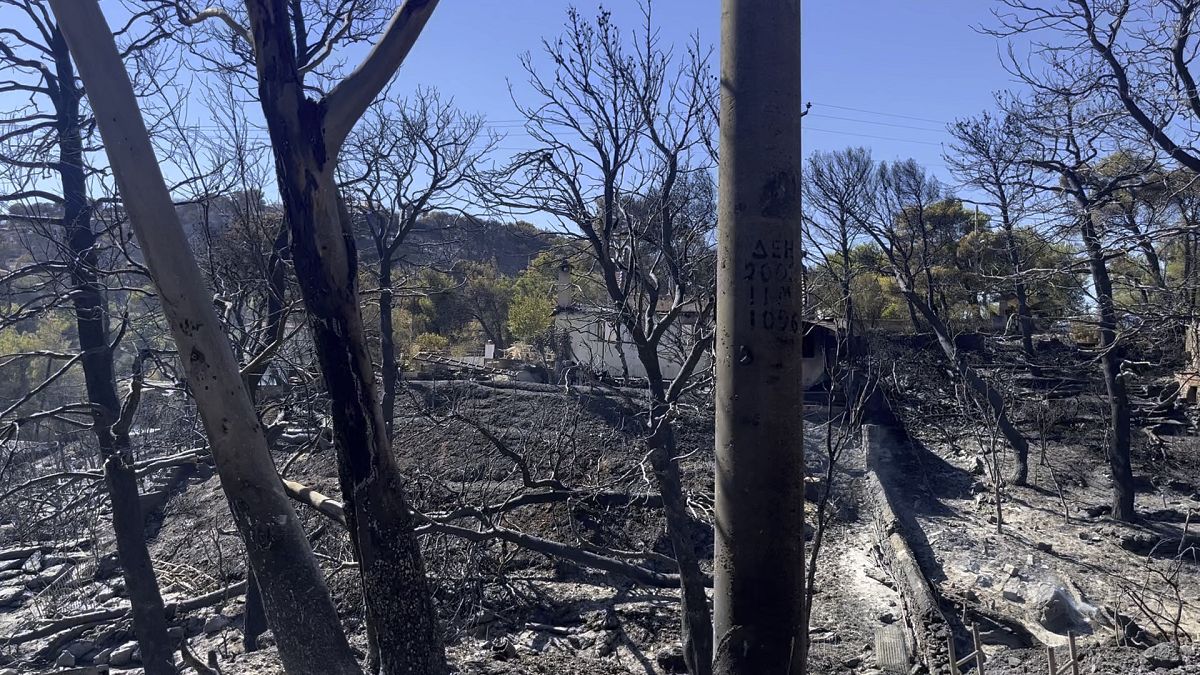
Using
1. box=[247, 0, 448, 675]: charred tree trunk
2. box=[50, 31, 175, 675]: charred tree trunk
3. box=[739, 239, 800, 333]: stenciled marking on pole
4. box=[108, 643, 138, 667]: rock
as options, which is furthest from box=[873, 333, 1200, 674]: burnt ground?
box=[108, 643, 138, 667]: rock

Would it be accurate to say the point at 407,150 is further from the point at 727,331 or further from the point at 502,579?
the point at 727,331

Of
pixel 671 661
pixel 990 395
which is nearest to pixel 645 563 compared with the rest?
pixel 671 661

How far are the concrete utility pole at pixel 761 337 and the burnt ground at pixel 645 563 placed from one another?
3.92m

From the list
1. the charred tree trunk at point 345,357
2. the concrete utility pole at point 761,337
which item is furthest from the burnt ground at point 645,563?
the concrete utility pole at point 761,337

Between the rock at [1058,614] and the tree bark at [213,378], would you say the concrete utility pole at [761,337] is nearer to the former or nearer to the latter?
the tree bark at [213,378]

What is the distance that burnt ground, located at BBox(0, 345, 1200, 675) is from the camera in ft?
27.3

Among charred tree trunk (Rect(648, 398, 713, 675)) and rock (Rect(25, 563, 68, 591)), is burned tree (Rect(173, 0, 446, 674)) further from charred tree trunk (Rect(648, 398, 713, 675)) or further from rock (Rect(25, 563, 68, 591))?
rock (Rect(25, 563, 68, 591))

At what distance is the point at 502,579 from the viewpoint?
8586mm

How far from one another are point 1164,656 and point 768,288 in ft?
17.6

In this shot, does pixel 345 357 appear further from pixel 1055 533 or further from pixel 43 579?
pixel 1055 533

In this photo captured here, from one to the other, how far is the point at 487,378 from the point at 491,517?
13.7 m

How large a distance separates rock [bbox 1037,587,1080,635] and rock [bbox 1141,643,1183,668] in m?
2.70

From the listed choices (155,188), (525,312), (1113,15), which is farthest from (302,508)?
(525,312)

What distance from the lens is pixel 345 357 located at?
3.81m
